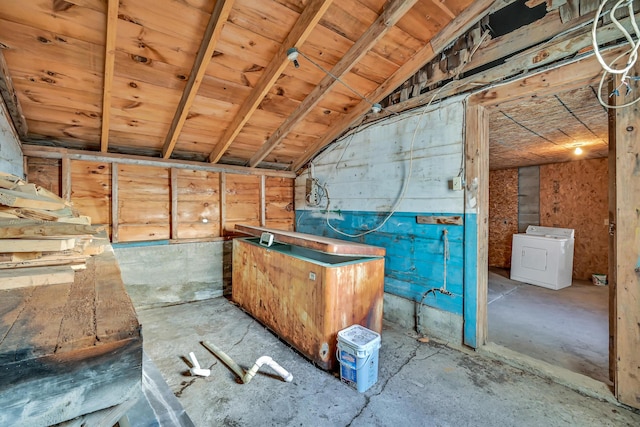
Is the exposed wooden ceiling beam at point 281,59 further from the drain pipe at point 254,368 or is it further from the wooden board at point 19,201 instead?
the drain pipe at point 254,368

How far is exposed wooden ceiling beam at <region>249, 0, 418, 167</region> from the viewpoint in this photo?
6.21ft

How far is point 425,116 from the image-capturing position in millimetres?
2742

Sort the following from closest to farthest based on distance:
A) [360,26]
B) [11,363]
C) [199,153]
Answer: [11,363], [360,26], [199,153]

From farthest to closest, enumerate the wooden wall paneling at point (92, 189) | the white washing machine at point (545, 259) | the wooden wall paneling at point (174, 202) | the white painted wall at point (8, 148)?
the white washing machine at point (545, 259) < the wooden wall paneling at point (174, 202) < the wooden wall paneling at point (92, 189) < the white painted wall at point (8, 148)

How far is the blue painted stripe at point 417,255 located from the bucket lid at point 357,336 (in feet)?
3.22

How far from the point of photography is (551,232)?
15.9 feet

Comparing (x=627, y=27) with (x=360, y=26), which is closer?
(x=627, y=27)

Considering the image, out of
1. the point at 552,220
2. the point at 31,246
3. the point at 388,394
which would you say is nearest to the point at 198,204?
the point at 31,246

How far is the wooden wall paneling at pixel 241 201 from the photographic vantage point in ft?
13.3

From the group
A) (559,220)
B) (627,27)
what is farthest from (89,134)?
(559,220)

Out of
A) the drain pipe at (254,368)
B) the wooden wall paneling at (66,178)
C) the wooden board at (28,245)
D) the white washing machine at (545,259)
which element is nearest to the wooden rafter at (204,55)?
the wooden wall paneling at (66,178)

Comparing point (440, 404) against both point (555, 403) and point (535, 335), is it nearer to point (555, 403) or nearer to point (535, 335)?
point (555, 403)

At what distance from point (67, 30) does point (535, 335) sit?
4603mm

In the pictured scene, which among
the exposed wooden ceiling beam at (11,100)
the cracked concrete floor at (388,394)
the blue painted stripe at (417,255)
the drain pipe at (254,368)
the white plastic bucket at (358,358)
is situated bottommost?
the cracked concrete floor at (388,394)
